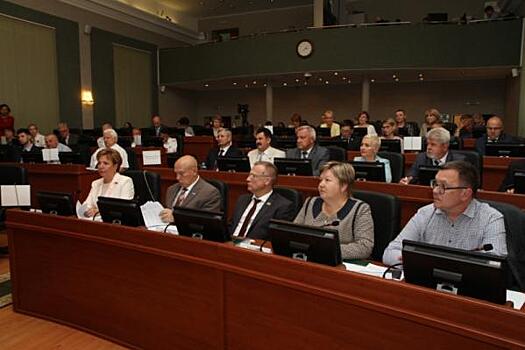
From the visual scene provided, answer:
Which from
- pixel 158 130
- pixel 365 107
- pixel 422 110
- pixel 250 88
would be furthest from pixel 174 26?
pixel 422 110

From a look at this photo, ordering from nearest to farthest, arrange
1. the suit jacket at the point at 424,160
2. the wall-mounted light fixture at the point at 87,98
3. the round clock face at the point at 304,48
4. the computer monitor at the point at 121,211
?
the computer monitor at the point at 121,211 → the suit jacket at the point at 424,160 → the round clock face at the point at 304,48 → the wall-mounted light fixture at the point at 87,98

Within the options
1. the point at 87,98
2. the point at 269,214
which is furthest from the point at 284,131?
the point at 87,98

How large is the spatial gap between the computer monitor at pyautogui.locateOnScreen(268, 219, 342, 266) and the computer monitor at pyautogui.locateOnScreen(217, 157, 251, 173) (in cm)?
261

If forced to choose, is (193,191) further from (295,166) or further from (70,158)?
(70,158)

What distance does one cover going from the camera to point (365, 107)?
11.4m

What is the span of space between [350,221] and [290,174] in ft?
5.77

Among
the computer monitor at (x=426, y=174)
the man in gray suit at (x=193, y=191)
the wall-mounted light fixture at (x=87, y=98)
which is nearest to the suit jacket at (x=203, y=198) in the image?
the man in gray suit at (x=193, y=191)

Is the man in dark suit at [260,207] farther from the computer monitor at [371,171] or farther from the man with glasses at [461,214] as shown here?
the computer monitor at [371,171]

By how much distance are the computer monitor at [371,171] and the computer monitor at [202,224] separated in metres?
1.82

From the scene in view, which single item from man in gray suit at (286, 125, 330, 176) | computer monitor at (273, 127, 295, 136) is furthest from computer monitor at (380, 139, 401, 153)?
computer monitor at (273, 127, 295, 136)

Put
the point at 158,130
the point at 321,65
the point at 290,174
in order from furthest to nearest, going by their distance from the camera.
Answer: the point at 321,65 < the point at 158,130 < the point at 290,174

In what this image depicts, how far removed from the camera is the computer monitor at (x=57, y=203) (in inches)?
105

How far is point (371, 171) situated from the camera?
3.56 metres

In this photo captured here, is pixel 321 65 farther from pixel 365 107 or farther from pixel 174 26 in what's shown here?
pixel 174 26
